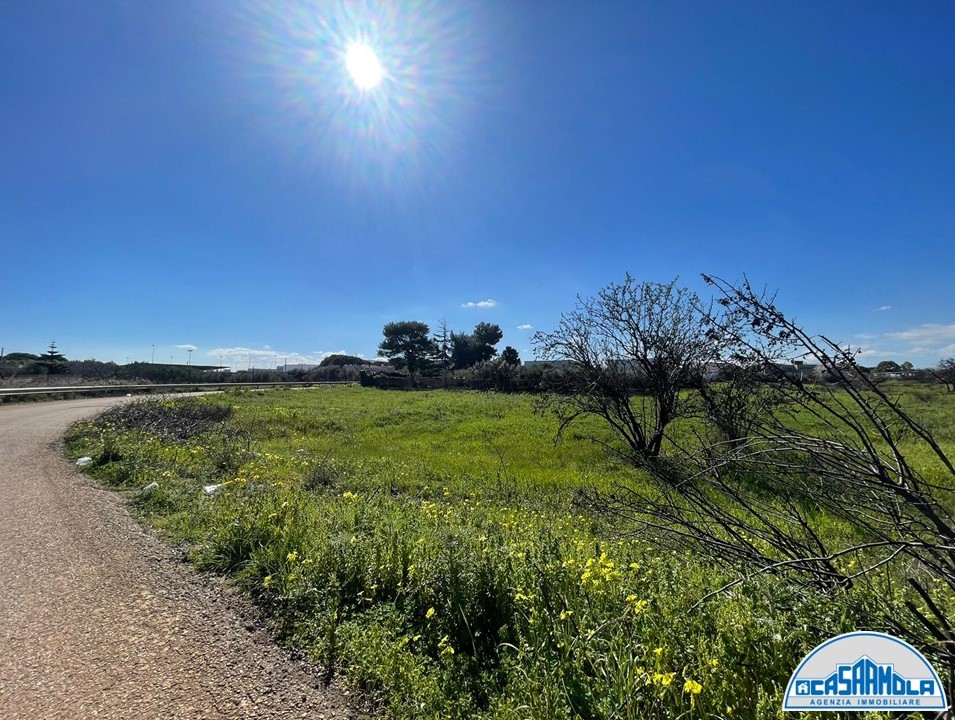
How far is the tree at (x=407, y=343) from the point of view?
67.9 metres

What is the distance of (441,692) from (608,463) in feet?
27.9

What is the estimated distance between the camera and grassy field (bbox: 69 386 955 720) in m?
2.08

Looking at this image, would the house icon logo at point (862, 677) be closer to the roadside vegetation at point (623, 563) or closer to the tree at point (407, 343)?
the roadside vegetation at point (623, 563)

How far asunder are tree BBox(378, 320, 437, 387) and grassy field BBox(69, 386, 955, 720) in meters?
60.6

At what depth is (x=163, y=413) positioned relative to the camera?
13250mm

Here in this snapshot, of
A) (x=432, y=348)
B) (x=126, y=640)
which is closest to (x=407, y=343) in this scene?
(x=432, y=348)

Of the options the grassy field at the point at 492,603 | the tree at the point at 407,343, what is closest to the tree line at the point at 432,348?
the tree at the point at 407,343

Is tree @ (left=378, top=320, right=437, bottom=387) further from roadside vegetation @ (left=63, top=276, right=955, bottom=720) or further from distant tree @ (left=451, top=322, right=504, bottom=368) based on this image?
roadside vegetation @ (left=63, top=276, right=955, bottom=720)

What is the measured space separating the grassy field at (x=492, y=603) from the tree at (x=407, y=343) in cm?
6056

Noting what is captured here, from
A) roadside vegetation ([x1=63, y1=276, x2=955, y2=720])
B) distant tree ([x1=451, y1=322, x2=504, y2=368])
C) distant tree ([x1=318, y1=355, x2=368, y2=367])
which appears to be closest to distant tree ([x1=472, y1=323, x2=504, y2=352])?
distant tree ([x1=451, y1=322, x2=504, y2=368])

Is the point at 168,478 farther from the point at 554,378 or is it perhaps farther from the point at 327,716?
the point at 554,378

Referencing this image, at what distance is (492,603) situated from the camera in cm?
319

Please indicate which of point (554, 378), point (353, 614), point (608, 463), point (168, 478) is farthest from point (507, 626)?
point (554, 378)

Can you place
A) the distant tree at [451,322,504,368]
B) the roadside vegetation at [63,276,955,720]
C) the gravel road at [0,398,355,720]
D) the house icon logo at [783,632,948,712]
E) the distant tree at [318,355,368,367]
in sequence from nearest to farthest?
1. the house icon logo at [783,632,948,712]
2. the roadside vegetation at [63,276,955,720]
3. the gravel road at [0,398,355,720]
4. the distant tree at [451,322,504,368]
5. the distant tree at [318,355,368,367]
